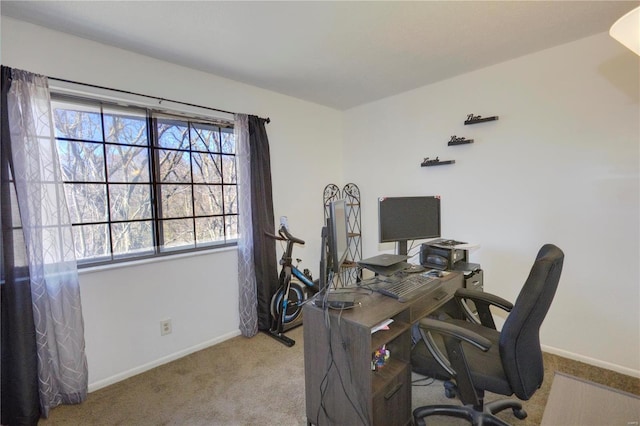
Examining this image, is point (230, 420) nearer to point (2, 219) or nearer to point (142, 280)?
point (142, 280)

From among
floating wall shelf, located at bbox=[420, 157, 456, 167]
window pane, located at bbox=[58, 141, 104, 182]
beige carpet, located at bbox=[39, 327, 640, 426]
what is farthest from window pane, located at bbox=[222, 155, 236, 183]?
floating wall shelf, located at bbox=[420, 157, 456, 167]

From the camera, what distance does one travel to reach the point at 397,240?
2.38m

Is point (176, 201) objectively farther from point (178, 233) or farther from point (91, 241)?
point (91, 241)

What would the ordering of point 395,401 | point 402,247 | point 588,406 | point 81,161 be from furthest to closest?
point 402,247, point 81,161, point 395,401, point 588,406

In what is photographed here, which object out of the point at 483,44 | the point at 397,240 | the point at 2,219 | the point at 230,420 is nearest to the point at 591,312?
the point at 397,240

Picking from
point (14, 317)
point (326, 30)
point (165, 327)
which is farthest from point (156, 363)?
point (326, 30)

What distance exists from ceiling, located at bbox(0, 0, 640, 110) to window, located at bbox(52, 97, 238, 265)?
20.3 inches

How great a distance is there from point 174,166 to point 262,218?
2.90 ft

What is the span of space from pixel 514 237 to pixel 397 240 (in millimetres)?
1084

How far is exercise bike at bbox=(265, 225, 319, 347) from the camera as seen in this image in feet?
9.18

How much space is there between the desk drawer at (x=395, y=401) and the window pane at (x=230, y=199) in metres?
2.02

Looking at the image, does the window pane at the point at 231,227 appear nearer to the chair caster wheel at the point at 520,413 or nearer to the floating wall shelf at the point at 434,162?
the floating wall shelf at the point at 434,162

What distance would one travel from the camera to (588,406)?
0.98m

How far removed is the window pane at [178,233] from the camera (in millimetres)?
2484
